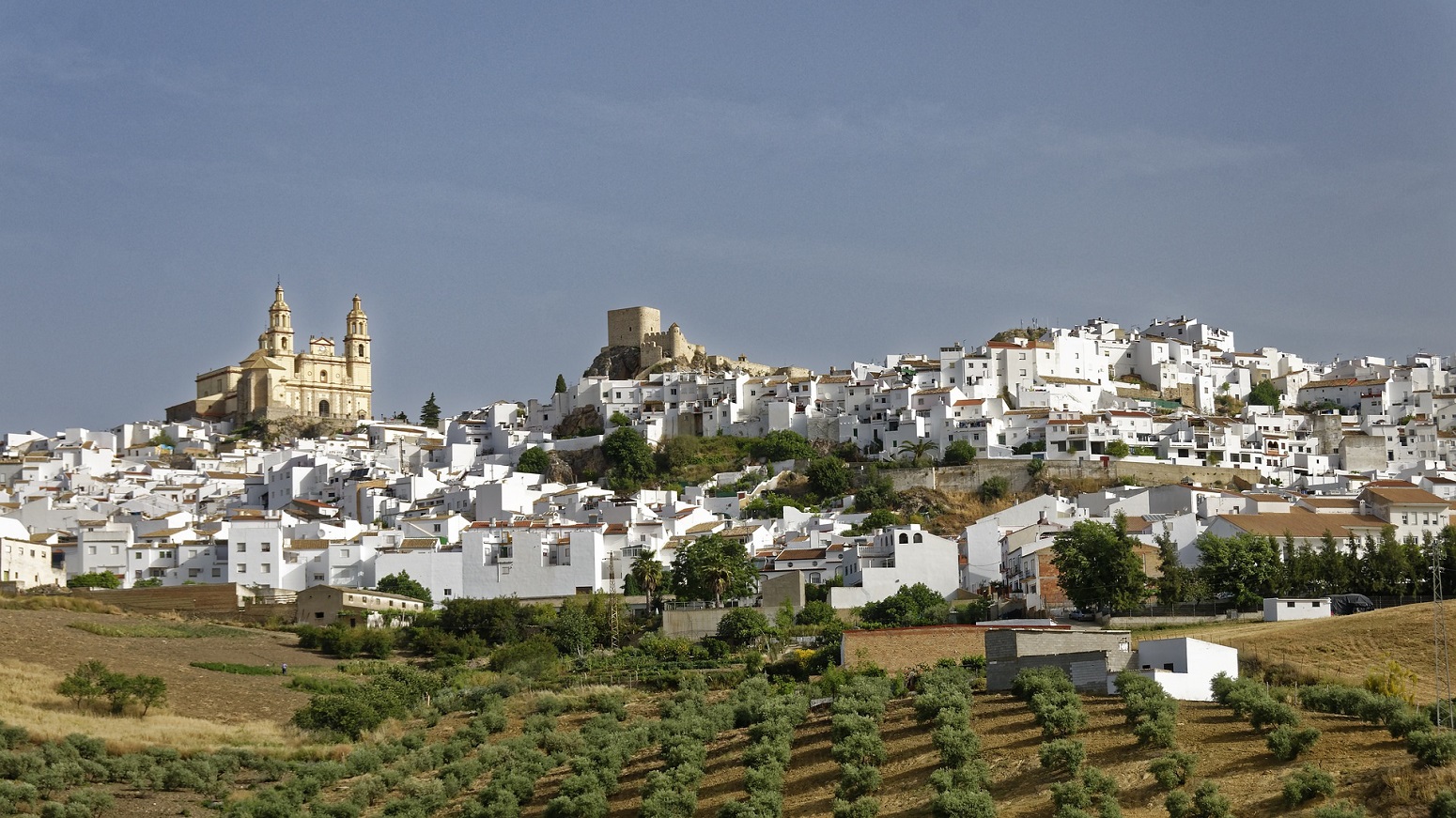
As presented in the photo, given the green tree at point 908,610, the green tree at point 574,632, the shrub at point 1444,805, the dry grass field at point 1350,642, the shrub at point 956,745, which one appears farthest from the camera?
the green tree at point 908,610

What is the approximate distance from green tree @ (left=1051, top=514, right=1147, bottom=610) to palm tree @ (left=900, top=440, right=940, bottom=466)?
91.0ft

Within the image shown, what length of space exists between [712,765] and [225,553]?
35.9 metres

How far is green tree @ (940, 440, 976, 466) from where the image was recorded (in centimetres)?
7838

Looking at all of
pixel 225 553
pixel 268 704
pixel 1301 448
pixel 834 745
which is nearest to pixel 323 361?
pixel 225 553

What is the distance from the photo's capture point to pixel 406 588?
61.0 meters

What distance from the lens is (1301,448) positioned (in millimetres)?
83938

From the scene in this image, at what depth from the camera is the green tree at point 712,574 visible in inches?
2217

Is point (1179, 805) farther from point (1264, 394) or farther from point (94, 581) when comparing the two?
point (1264, 394)

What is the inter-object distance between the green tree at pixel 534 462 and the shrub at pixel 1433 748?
207ft

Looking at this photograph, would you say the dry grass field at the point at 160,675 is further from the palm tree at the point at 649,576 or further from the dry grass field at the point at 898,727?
the palm tree at the point at 649,576

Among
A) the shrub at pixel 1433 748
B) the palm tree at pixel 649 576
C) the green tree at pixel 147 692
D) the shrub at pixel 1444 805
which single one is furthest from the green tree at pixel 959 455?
the shrub at pixel 1444 805

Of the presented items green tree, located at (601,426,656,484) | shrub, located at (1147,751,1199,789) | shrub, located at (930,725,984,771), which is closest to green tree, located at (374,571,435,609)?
green tree, located at (601,426,656,484)

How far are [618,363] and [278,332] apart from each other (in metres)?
23.4

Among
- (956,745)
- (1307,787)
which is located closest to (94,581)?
(956,745)
